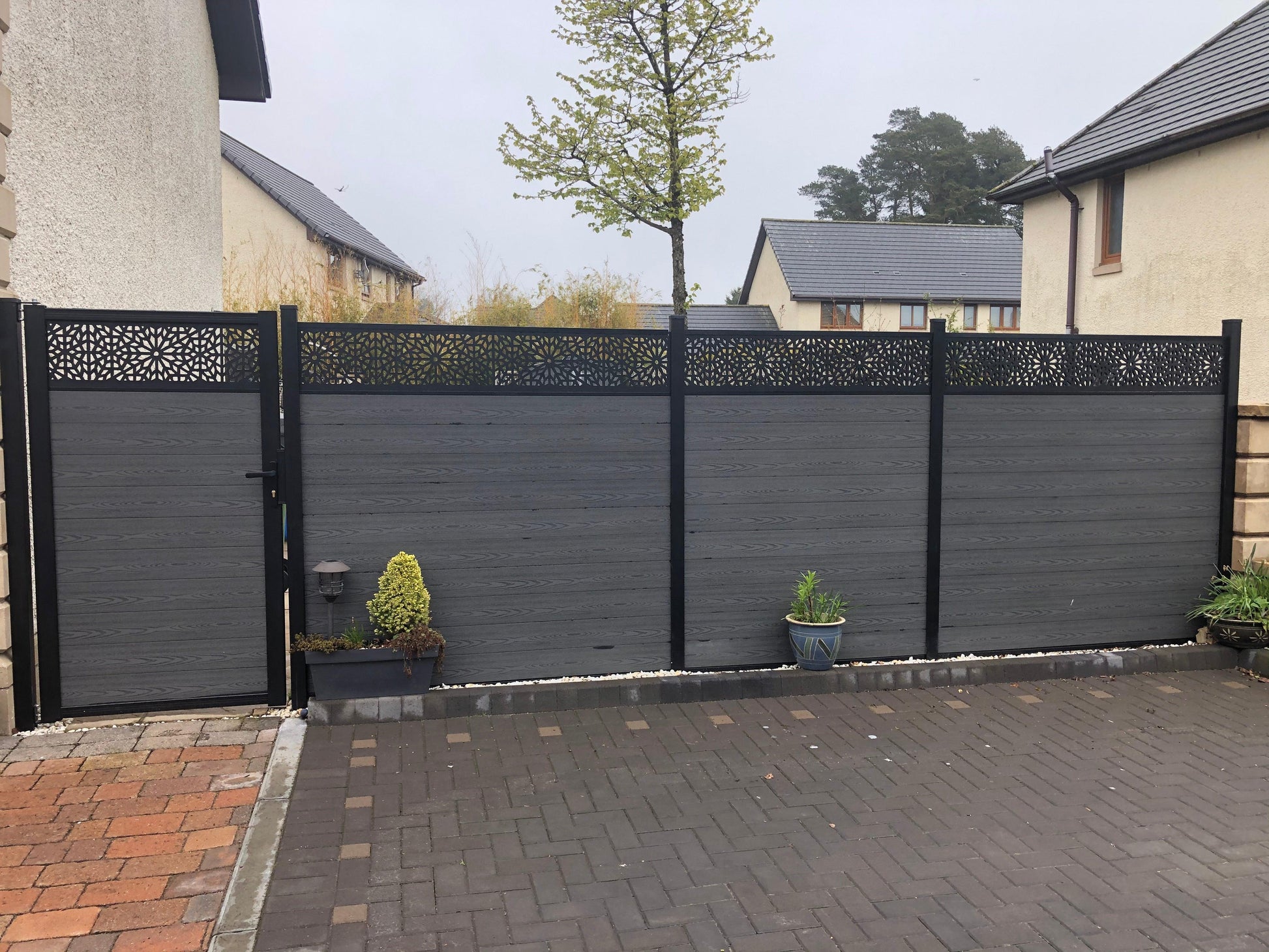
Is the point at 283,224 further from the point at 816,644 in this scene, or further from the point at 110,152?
the point at 816,644

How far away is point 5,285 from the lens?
189 inches

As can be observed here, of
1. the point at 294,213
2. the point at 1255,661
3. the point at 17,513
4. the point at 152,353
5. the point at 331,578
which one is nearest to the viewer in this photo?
the point at 17,513

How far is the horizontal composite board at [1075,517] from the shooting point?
6.33 meters

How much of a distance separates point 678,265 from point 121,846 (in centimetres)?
1456

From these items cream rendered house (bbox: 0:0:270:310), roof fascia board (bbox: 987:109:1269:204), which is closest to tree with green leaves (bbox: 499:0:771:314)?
roof fascia board (bbox: 987:109:1269:204)

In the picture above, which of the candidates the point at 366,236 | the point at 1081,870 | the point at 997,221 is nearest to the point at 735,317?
the point at 366,236

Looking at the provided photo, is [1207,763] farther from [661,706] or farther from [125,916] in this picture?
[125,916]

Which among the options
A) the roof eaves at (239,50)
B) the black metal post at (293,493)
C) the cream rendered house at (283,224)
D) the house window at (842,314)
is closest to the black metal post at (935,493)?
the black metal post at (293,493)

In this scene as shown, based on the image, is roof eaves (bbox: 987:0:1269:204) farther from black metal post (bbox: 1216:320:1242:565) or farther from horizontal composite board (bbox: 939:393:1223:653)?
horizontal composite board (bbox: 939:393:1223:653)

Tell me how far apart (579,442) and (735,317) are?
31.5m

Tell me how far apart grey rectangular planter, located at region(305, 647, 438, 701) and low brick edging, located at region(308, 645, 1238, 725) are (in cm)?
6

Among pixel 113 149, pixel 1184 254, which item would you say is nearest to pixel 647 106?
pixel 1184 254

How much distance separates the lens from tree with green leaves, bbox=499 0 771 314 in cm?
1653

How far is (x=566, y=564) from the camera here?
5785 mm
